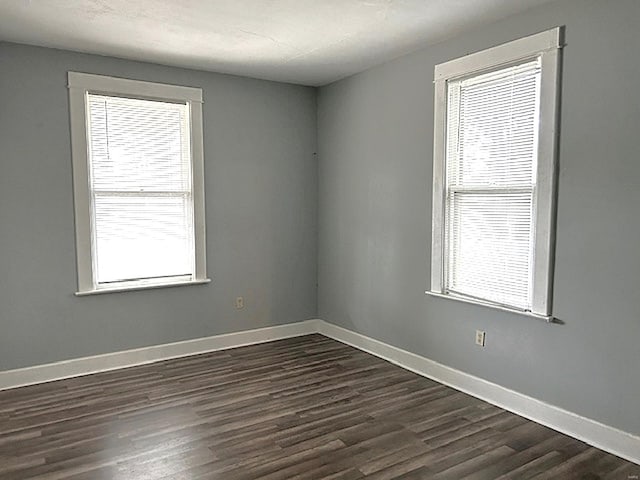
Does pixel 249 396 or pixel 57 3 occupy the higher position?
pixel 57 3

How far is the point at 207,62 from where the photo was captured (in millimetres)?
4074

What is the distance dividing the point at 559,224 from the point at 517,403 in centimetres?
121

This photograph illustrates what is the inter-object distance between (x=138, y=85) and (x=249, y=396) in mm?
2642

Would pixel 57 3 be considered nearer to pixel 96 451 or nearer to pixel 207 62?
pixel 207 62

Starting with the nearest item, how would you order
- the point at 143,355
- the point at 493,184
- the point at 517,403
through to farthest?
the point at 517,403, the point at 493,184, the point at 143,355

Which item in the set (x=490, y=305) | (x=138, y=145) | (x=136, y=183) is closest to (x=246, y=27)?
(x=138, y=145)

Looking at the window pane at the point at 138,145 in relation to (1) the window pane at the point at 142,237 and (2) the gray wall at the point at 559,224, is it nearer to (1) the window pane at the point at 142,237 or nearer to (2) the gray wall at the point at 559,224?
(1) the window pane at the point at 142,237

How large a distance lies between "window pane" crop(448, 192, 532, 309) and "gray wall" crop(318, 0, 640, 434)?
0.16 m

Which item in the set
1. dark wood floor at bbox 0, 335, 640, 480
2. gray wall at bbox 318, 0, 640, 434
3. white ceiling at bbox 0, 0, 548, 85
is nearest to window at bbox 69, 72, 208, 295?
white ceiling at bbox 0, 0, 548, 85

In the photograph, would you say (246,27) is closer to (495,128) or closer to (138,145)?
(138,145)

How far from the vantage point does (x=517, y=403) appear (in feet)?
10.4

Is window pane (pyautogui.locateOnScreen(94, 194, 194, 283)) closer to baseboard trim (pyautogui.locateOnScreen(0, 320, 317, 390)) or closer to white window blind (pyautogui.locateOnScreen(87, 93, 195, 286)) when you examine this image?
white window blind (pyautogui.locateOnScreen(87, 93, 195, 286))

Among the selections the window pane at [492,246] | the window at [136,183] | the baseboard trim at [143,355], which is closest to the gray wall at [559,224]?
the window pane at [492,246]

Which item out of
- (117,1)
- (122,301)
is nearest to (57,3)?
(117,1)
